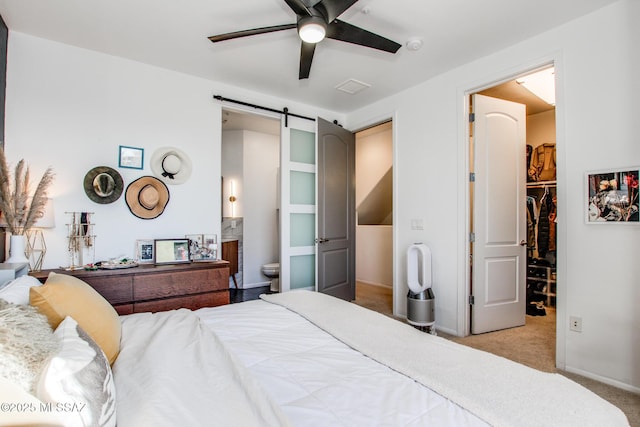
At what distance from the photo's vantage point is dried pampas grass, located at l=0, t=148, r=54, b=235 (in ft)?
6.84

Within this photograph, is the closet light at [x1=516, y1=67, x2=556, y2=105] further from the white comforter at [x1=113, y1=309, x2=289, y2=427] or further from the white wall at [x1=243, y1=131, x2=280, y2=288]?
the white comforter at [x1=113, y1=309, x2=289, y2=427]

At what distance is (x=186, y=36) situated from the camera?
8.21 ft

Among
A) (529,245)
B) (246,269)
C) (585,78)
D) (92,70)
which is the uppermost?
(92,70)

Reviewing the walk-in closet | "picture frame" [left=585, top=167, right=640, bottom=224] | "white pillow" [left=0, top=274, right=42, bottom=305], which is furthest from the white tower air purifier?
"white pillow" [left=0, top=274, right=42, bottom=305]

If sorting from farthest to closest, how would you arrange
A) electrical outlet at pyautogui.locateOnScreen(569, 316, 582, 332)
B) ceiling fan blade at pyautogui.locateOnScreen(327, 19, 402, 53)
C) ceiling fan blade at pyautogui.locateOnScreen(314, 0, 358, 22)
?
electrical outlet at pyautogui.locateOnScreen(569, 316, 582, 332) < ceiling fan blade at pyautogui.locateOnScreen(327, 19, 402, 53) < ceiling fan blade at pyautogui.locateOnScreen(314, 0, 358, 22)

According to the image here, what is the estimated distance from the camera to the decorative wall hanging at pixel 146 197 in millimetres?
2844

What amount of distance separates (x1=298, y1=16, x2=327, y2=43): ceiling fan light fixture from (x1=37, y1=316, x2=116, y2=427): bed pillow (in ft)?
5.92

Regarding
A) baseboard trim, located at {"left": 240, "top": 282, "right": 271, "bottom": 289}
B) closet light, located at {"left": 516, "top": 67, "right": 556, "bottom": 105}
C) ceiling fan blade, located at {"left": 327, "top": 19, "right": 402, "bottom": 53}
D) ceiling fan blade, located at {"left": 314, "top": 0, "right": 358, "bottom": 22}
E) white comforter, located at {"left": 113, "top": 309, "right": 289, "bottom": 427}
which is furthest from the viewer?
baseboard trim, located at {"left": 240, "top": 282, "right": 271, "bottom": 289}

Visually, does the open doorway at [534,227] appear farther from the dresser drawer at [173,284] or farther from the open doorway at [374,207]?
the dresser drawer at [173,284]

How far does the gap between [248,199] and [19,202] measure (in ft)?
10.2

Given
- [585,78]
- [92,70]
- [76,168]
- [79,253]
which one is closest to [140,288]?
[79,253]

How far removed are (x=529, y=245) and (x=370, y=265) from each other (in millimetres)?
2338

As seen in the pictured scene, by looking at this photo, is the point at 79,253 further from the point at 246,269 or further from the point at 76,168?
the point at 246,269

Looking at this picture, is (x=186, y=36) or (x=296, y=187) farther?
(x=296, y=187)
